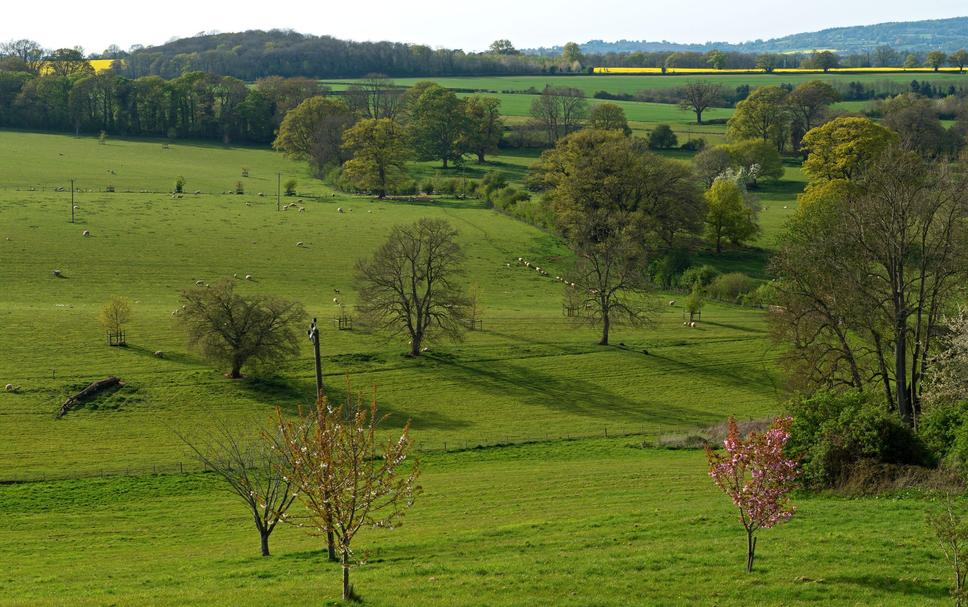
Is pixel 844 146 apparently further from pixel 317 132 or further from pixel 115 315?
pixel 115 315

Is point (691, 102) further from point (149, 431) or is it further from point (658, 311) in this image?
point (149, 431)

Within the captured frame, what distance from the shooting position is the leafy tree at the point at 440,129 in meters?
133

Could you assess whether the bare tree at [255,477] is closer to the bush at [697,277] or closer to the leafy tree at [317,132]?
the bush at [697,277]

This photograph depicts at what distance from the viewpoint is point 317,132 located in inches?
5108

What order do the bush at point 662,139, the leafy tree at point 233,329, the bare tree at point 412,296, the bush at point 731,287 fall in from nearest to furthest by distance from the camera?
the leafy tree at point 233,329 < the bare tree at point 412,296 < the bush at point 731,287 < the bush at point 662,139

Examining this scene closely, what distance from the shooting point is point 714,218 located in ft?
298

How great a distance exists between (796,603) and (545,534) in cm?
853

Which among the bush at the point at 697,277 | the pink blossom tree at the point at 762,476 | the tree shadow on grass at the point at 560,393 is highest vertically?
the pink blossom tree at the point at 762,476

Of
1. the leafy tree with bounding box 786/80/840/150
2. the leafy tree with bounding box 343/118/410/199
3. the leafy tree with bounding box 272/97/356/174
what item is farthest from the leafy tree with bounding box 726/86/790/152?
the leafy tree with bounding box 272/97/356/174

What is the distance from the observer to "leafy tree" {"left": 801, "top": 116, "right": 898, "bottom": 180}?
101125 millimetres

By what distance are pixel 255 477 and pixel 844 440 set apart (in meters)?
18.0

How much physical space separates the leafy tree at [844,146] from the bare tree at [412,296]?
51806mm

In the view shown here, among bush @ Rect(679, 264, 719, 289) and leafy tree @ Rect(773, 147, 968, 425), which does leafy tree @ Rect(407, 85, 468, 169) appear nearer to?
bush @ Rect(679, 264, 719, 289)

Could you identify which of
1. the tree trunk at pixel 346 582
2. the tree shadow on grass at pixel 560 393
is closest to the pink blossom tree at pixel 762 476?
the tree trunk at pixel 346 582
